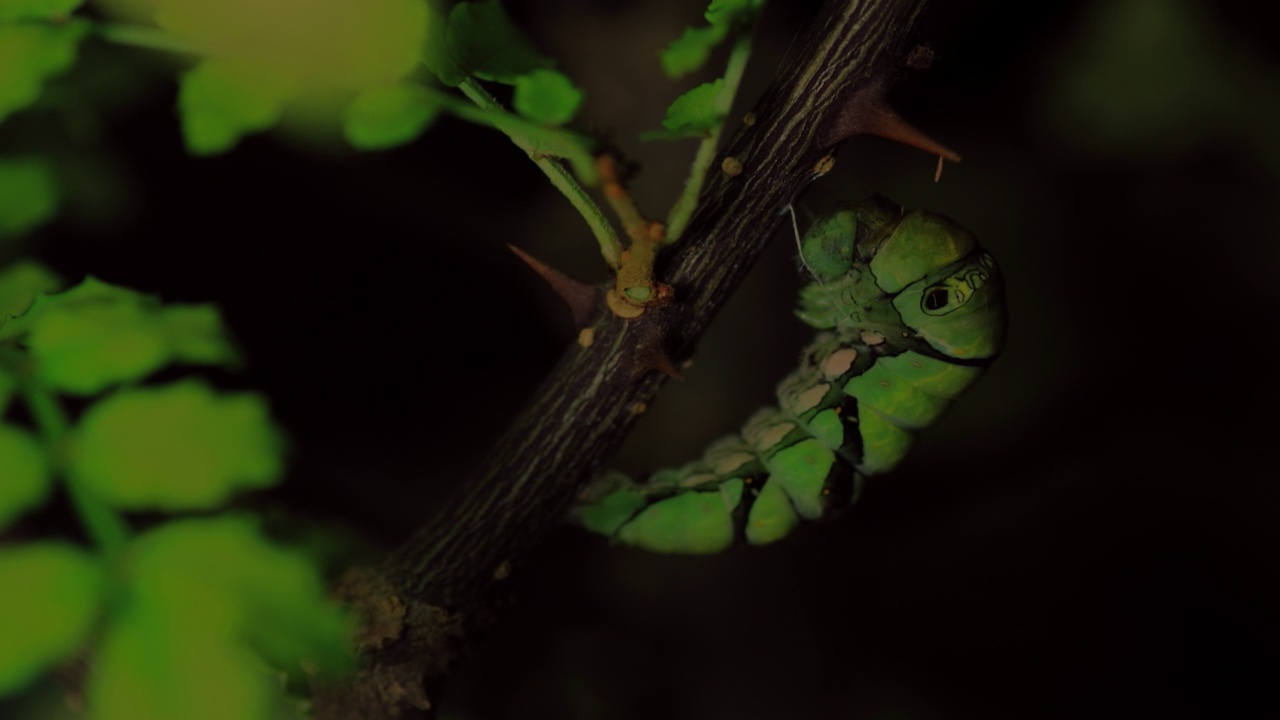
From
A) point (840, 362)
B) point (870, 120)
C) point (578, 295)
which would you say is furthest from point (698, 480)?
point (870, 120)

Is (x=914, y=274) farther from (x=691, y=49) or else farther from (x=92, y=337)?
(x=92, y=337)

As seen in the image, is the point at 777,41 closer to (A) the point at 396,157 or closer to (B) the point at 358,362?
(A) the point at 396,157

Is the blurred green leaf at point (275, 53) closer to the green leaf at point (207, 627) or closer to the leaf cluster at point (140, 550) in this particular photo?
the leaf cluster at point (140, 550)

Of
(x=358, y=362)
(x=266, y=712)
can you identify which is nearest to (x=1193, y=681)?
(x=358, y=362)

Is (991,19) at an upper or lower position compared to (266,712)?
upper

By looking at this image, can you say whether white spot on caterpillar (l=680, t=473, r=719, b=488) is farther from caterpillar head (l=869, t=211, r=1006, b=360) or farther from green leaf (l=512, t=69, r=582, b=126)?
green leaf (l=512, t=69, r=582, b=126)
